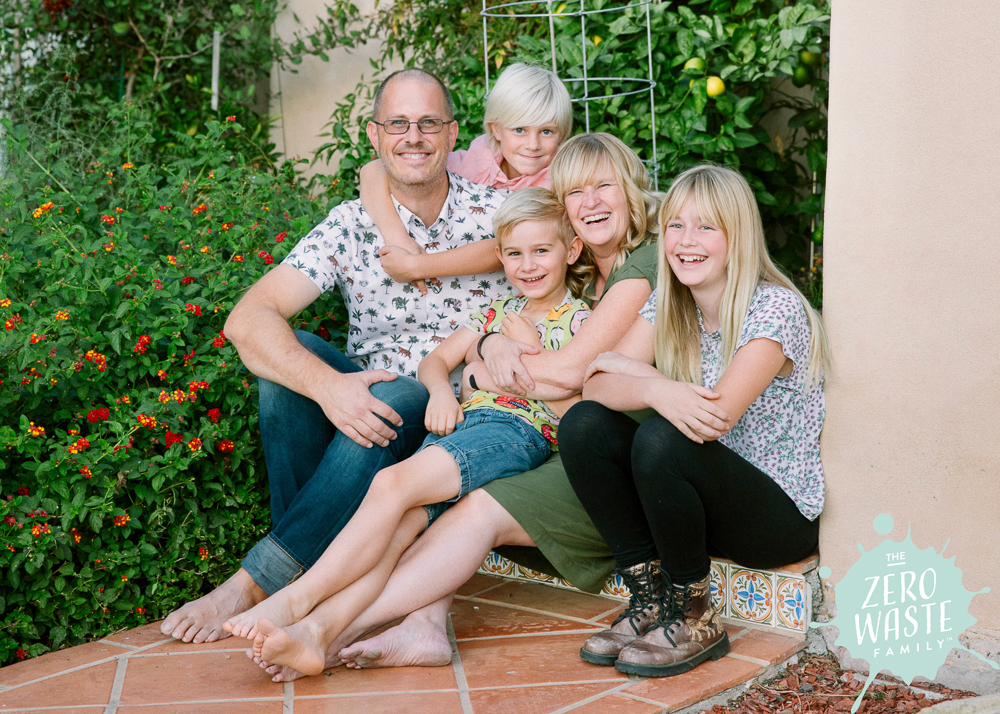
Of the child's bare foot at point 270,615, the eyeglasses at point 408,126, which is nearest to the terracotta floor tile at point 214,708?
the child's bare foot at point 270,615

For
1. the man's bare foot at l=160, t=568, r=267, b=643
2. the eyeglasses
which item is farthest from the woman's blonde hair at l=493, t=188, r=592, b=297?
the man's bare foot at l=160, t=568, r=267, b=643

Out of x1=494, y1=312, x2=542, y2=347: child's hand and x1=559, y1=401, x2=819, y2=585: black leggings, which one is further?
x1=494, y1=312, x2=542, y2=347: child's hand

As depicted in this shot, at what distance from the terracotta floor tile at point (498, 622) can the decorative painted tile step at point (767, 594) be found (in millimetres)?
358

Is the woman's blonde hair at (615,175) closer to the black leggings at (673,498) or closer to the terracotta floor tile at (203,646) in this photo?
the black leggings at (673,498)

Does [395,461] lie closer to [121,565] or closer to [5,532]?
[121,565]

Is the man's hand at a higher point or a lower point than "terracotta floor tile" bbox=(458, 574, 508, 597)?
higher

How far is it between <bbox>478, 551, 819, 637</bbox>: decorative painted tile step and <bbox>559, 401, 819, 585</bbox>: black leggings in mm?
38

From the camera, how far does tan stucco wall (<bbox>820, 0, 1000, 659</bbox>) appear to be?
191cm

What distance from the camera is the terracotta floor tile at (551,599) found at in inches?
97.0

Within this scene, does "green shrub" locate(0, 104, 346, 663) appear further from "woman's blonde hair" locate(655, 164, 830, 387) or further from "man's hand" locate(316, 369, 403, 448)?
"woman's blonde hair" locate(655, 164, 830, 387)

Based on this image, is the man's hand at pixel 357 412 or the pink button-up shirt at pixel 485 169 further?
the pink button-up shirt at pixel 485 169

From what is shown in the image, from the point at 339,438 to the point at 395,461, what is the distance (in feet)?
0.53

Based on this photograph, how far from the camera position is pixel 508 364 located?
95.3 inches

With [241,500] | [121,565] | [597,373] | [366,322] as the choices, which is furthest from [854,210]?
[121,565]
